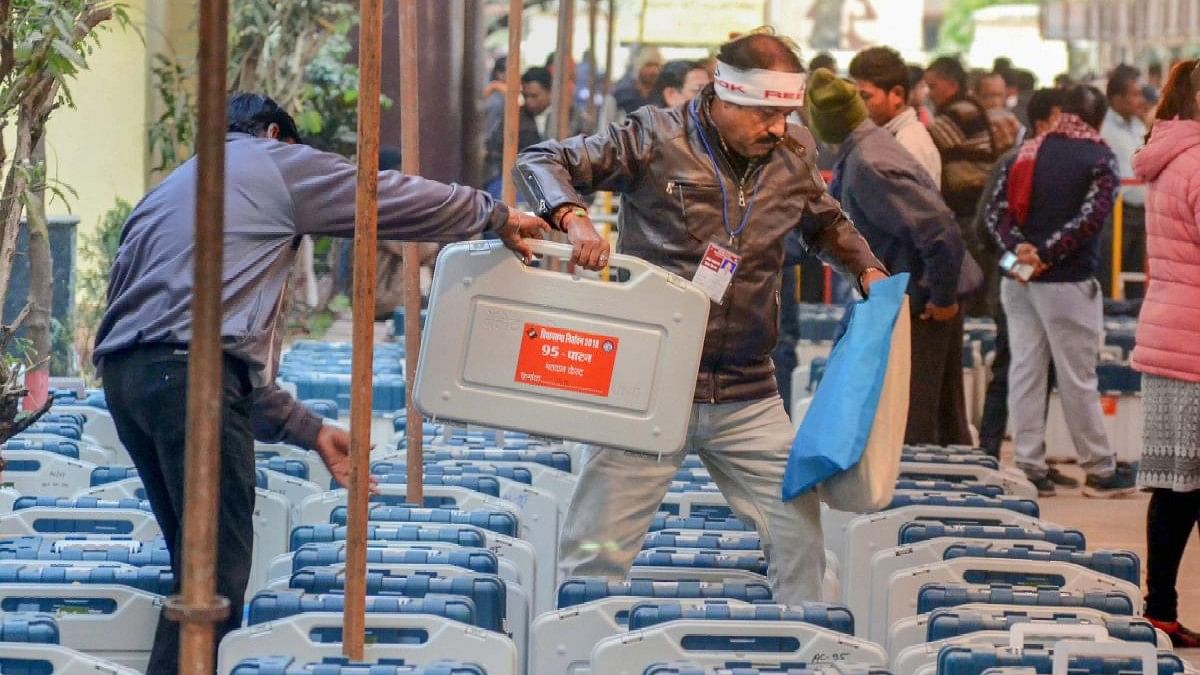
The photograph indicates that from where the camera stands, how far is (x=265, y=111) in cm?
519

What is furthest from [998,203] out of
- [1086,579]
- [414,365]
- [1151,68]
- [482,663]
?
[1151,68]

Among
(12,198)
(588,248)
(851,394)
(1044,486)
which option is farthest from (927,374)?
(12,198)

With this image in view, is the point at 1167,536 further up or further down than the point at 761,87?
further down

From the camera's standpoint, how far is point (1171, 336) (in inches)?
264

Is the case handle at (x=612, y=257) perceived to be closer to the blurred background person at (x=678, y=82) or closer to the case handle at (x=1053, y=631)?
the case handle at (x=1053, y=631)

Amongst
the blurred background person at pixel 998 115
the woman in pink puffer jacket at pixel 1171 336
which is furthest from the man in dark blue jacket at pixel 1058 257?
the blurred background person at pixel 998 115

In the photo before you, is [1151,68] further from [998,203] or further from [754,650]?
[754,650]

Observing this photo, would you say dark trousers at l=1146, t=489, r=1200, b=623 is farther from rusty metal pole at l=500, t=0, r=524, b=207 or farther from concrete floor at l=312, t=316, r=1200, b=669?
rusty metal pole at l=500, t=0, r=524, b=207

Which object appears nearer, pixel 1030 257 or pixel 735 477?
pixel 735 477

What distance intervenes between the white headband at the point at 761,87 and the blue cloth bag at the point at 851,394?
568 millimetres

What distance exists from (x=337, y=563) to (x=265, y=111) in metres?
1.16

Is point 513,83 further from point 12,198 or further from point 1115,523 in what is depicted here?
point 1115,523

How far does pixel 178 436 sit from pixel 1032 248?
5769mm

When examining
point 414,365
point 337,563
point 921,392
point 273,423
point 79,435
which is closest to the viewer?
point 337,563
